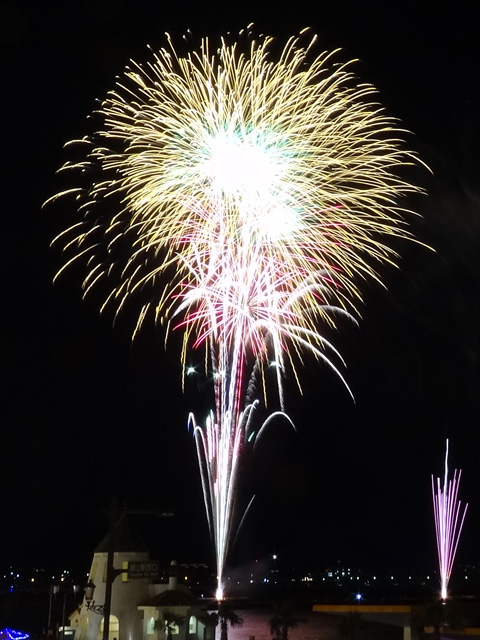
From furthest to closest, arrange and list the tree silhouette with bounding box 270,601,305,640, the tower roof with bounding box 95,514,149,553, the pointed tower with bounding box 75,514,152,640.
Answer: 1. the tower roof with bounding box 95,514,149,553
2. the pointed tower with bounding box 75,514,152,640
3. the tree silhouette with bounding box 270,601,305,640

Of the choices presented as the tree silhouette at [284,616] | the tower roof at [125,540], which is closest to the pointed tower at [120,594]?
the tower roof at [125,540]

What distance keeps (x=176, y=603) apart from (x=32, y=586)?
394ft

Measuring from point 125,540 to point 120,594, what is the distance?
302 cm

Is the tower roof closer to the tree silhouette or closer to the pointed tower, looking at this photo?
the pointed tower

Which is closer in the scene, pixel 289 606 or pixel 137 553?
pixel 289 606

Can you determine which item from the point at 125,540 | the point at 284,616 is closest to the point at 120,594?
the point at 125,540

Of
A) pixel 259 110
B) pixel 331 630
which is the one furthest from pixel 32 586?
pixel 259 110

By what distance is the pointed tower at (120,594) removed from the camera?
33.4 meters

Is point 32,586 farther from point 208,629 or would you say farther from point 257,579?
point 208,629

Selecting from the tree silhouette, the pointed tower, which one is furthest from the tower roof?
the tree silhouette

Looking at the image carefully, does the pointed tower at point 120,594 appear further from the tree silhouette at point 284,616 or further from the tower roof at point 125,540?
the tree silhouette at point 284,616

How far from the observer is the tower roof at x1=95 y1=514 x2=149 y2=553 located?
118 ft

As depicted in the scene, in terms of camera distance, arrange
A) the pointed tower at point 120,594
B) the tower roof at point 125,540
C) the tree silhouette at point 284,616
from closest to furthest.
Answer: the tree silhouette at point 284,616
the pointed tower at point 120,594
the tower roof at point 125,540

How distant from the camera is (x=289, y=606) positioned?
93.9 ft
